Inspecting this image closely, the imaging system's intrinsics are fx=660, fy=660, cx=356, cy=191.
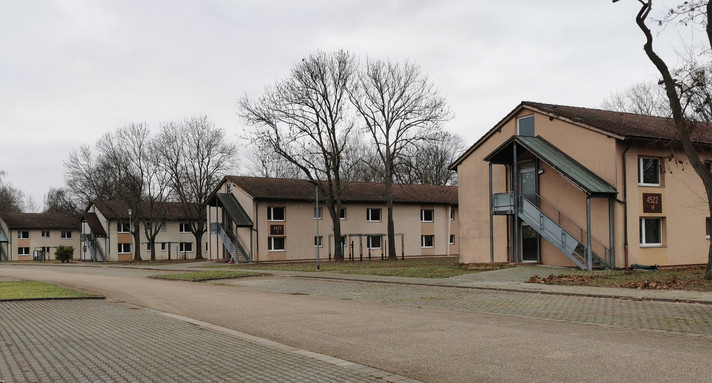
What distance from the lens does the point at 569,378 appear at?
725cm

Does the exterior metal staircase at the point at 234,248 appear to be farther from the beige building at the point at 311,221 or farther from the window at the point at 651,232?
the window at the point at 651,232

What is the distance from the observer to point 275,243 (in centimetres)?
5241

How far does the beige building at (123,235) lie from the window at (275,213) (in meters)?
22.8

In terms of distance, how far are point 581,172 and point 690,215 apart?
6.12 metres

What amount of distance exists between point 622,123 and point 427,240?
30.7 meters

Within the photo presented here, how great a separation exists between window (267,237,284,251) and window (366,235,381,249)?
25.7 feet

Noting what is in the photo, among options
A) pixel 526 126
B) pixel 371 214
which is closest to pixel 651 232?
pixel 526 126

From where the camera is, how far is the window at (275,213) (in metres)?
52.2

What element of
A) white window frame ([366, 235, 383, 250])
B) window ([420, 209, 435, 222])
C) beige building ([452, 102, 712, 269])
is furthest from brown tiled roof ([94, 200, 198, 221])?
beige building ([452, 102, 712, 269])

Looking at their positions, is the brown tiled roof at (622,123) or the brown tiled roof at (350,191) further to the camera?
the brown tiled roof at (350,191)

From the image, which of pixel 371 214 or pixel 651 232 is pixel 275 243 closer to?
pixel 371 214

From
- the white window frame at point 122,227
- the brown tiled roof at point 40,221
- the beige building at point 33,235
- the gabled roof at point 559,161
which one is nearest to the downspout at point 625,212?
the gabled roof at point 559,161

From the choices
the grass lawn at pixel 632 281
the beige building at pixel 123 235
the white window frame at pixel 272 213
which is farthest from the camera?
the beige building at pixel 123 235

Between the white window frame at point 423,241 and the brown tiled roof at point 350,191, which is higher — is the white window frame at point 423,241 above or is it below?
below
